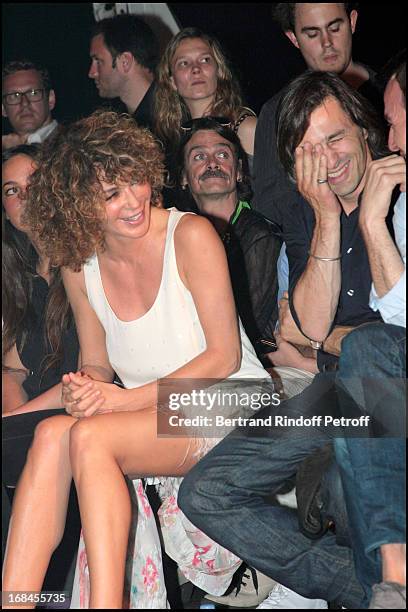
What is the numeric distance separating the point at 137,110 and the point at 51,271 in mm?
879

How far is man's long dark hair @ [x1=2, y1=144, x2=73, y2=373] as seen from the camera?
2.76 m

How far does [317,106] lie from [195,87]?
2.93 ft

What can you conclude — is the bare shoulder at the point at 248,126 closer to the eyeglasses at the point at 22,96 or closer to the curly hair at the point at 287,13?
the curly hair at the point at 287,13

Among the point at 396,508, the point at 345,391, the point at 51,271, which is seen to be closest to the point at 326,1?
the point at 51,271

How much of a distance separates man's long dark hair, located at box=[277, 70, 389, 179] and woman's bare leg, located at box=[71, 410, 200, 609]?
0.82 metres

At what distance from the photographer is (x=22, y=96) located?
11.7 feet

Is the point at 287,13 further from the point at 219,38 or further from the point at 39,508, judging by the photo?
the point at 39,508

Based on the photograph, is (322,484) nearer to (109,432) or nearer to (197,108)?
(109,432)

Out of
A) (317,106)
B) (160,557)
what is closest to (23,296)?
(160,557)

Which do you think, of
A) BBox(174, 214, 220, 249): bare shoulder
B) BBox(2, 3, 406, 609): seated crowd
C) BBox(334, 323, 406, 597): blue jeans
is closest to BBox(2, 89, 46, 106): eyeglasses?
BBox(2, 3, 406, 609): seated crowd

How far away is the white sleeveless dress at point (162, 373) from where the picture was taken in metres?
2.24

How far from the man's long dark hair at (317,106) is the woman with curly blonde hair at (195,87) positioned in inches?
27.8

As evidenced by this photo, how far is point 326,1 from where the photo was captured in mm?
2908
